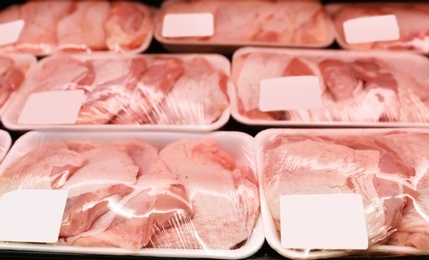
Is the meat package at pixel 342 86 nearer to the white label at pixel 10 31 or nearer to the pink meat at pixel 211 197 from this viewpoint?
the pink meat at pixel 211 197

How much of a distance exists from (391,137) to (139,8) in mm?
1424

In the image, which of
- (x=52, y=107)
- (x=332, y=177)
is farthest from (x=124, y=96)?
(x=332, y=177)

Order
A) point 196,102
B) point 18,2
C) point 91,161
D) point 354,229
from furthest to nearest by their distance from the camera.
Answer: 1. point 18,2
2. point 196,102
3. point 91,161
4. point 354,229

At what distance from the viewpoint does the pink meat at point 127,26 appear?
208cm

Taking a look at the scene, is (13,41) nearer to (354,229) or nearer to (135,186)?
(135,186)

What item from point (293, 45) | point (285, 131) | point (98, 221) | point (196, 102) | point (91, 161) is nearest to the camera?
point (98, 221)

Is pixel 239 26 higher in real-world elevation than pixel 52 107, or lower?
higher

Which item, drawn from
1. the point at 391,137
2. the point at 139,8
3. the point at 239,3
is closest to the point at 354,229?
the point at 391,137

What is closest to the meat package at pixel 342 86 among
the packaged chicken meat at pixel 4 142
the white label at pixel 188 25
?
the white label at pixel 188 25

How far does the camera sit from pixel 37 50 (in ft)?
6.87

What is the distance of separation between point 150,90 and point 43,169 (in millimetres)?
571

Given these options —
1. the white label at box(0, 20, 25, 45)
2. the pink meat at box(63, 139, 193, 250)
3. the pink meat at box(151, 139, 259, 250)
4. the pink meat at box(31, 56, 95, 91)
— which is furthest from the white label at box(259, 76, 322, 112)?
the white label at box(0, 20, 25, 45)

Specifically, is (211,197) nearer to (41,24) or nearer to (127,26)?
(127,26)

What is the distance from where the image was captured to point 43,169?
4.88 ft
